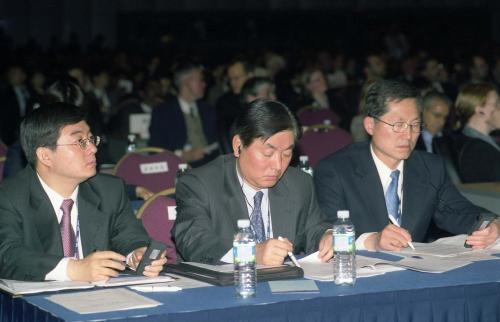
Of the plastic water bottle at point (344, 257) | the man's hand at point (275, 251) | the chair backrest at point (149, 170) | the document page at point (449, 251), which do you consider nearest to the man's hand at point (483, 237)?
the document page at point (449, 251)

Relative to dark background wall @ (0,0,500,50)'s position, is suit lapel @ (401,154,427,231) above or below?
below

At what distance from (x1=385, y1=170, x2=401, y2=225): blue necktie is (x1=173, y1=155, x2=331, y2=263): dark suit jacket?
0.47m

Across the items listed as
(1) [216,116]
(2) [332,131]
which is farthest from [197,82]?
(2) [332,131]

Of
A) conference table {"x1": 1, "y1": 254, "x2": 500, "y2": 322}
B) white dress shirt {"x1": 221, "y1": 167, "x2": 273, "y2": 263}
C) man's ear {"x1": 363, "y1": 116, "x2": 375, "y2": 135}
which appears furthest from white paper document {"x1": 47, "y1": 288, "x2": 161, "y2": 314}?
man's ear {"x1": 363, "y1": 116, "x2": 375, "y2": 135}

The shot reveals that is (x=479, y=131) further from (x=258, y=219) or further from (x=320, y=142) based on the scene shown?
(x=258, y=219)

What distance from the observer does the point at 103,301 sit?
342cm

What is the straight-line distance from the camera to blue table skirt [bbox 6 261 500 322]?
3326mm

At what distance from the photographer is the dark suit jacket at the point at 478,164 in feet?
21.1

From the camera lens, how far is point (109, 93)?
49.9 feet

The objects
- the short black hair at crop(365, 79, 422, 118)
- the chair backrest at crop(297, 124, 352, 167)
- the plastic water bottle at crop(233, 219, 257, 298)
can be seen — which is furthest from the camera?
the chair backrest at crop(297, 124, 352, 167)

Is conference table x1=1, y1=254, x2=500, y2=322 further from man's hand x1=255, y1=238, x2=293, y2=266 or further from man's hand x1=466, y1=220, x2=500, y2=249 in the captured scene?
man's hand x1=466, y1=220, x2=500, y2=249

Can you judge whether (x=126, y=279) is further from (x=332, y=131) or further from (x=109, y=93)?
(x=109, y=93)

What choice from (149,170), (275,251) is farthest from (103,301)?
(149,170)

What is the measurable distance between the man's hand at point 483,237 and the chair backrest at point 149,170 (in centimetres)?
262
